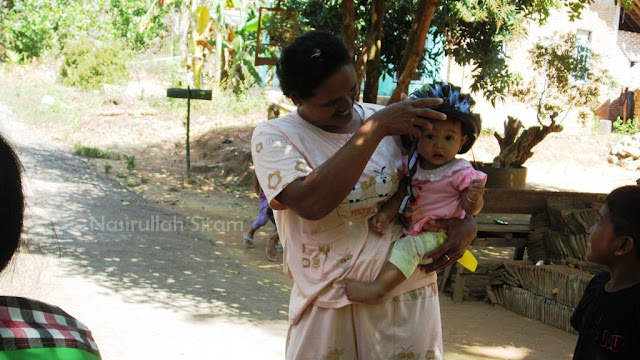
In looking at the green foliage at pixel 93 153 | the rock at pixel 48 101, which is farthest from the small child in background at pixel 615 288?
the rock at pixel 48 101

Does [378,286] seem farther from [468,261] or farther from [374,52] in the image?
[374,52]

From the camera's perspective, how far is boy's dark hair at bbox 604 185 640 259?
8.70ft

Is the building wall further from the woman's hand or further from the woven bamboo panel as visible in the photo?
the woman's hand

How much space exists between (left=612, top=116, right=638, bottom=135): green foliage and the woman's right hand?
2128cm

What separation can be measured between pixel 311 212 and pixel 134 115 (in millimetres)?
16192

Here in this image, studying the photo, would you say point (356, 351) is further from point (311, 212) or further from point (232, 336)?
point (232, 336)

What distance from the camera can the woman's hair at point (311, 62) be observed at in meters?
2.16

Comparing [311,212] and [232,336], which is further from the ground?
[311,212]

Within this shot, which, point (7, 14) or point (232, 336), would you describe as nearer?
point (232, 336)

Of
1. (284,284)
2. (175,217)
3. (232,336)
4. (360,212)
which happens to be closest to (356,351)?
(360,212)

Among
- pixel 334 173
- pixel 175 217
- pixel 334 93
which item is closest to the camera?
pixel 334 173

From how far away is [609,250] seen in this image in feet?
8.86

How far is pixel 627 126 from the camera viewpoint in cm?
2144

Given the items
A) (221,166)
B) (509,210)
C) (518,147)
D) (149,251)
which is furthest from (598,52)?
(149,251)
